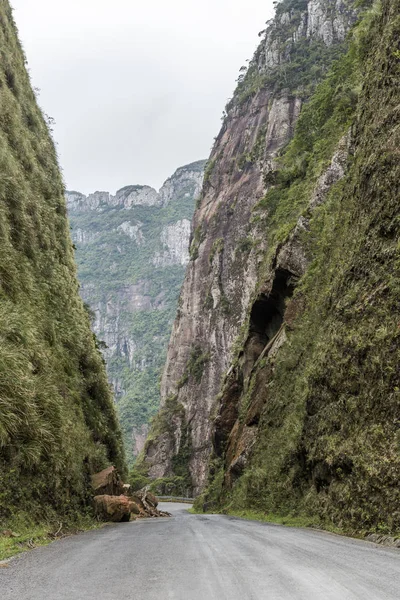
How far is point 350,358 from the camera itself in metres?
12.3

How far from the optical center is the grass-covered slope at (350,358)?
10305 millimetres

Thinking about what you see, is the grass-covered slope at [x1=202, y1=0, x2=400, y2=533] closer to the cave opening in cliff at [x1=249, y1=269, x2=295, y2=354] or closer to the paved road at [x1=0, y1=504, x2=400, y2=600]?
the cave opening in cliff at [x1=249, y1=269, x2=295, y2=354]

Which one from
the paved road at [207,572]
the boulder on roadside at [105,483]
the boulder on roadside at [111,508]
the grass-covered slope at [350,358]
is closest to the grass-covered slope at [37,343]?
the boulder on roadside at [105,483]

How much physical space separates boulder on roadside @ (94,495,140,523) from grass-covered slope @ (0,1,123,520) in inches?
32.5

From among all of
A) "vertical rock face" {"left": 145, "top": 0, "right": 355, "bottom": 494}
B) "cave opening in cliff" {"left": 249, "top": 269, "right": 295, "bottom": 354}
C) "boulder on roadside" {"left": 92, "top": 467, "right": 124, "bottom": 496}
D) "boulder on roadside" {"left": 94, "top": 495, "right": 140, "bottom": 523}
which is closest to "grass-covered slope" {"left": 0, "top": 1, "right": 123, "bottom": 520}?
"boulder on roadside" {"left": 92, "top": 467, "right": 124, "bottom": 496}

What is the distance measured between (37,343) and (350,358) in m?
8.54

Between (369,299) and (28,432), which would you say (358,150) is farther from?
(28,432)

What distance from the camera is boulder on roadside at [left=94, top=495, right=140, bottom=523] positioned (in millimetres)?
14898

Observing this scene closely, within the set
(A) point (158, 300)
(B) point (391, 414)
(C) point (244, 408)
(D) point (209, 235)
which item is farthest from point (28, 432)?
(A) point (158, 300)

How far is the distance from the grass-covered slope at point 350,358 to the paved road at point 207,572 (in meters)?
2.63

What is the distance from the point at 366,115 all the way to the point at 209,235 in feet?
169

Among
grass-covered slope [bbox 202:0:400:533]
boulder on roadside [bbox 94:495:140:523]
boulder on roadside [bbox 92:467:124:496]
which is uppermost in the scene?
grass-covered slope [bbox 202:0:400:533]

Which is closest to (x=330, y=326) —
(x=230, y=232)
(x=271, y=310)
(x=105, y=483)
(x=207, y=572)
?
(x=105, y=483)

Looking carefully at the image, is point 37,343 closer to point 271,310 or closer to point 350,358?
point 350,358
